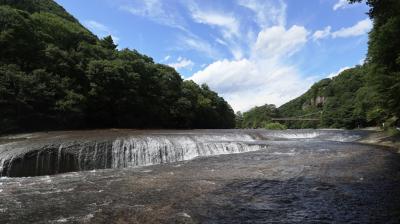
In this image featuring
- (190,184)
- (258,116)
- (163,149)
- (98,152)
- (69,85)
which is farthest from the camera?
(258,116)

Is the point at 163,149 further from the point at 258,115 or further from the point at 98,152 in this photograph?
the point at 258,115

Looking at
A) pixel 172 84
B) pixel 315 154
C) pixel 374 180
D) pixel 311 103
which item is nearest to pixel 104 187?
pixel 374 180

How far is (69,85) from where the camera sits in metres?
41.6

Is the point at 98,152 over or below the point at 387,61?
below

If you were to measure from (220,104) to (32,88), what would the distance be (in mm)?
56580

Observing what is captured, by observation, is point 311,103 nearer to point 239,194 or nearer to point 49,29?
point 49,29

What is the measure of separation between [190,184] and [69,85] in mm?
31425

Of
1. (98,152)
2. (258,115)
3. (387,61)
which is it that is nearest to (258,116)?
(258,115)

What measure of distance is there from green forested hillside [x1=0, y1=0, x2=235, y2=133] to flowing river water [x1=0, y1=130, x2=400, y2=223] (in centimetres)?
1626

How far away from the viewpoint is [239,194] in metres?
12.4

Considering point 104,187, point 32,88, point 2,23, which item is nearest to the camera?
point 104,187

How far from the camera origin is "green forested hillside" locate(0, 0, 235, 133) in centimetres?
3622

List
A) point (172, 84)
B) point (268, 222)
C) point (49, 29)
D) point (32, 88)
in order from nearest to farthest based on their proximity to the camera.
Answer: point (268, 222)
point (32, 88)
point (49, 29)
point (172, 84)

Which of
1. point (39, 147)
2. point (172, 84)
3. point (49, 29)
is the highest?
point (49, 29)
